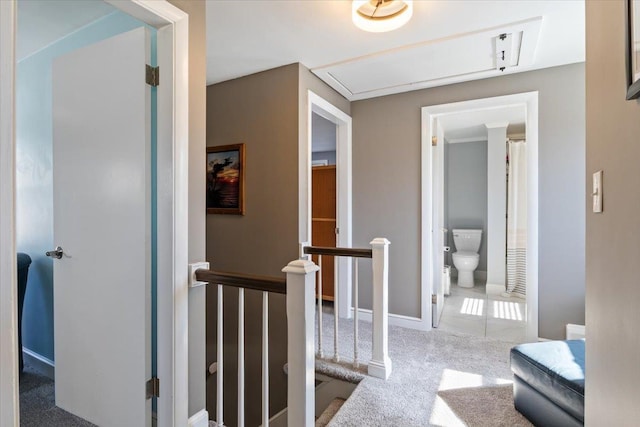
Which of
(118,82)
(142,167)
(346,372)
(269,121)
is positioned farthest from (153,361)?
(269,121)

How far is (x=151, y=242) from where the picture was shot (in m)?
1.53

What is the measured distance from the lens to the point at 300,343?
1249 mm

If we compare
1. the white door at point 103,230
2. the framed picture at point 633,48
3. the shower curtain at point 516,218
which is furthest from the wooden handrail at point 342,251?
the shower curtain at point 516,218

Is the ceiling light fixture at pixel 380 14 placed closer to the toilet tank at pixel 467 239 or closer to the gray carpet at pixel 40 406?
the gray carpet at pixel 40 406

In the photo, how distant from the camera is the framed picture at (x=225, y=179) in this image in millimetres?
2846

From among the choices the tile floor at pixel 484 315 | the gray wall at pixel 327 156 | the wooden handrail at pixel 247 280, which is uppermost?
the gray wall at pixel 327 156

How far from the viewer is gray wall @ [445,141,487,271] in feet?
16.7

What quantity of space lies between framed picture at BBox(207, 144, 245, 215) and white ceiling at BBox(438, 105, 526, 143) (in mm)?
2207

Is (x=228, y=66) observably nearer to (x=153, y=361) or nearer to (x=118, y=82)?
(x=118, y=82)

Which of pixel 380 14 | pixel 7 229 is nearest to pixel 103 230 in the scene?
pixel 7 229

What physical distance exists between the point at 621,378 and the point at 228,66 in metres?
2.93

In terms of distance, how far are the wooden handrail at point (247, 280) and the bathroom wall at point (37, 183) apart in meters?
1.33

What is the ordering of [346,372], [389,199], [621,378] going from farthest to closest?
1. [389,199]
2. [346,372]
3. [621,378]

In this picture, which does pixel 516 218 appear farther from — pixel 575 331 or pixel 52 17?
pixel 52 17
